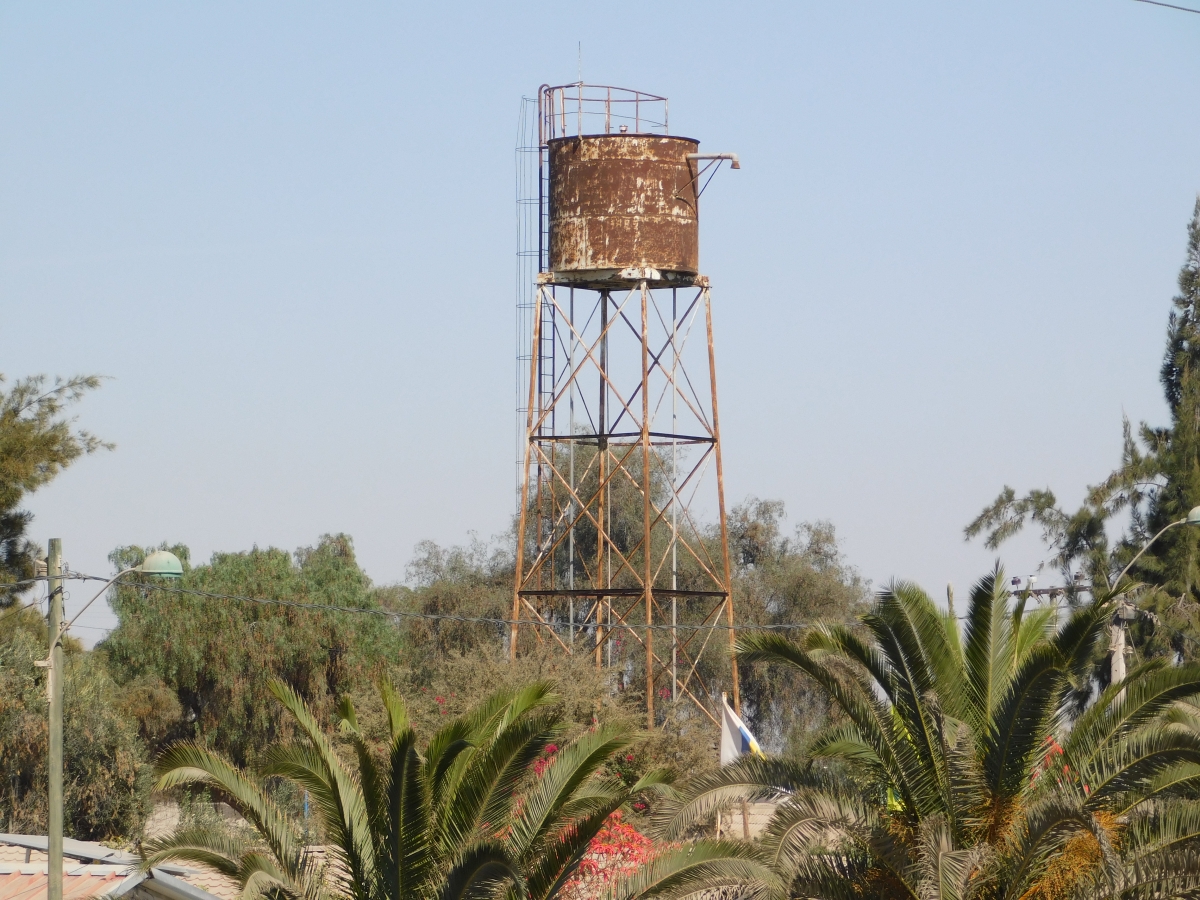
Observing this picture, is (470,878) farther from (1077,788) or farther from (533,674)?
(533,674)

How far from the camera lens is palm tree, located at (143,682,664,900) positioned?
14.7 m

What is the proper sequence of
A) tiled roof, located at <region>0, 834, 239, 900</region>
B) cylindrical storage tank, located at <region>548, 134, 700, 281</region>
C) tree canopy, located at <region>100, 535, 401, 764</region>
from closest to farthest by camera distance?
tiled roof, located at <region>0, 834, 239, 900</region> → cylindrical storage tank, located at <region>548, 134, 700, 281</region> → tree canopy, located at <region>100, 535, 401, 764</region>

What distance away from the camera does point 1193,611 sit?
112ft

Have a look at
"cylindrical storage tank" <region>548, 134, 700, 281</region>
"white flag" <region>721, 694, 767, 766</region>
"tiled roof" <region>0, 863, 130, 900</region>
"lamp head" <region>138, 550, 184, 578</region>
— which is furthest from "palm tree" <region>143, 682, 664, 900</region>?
"cylindrical storage tank" <region>548, 134, 700, 281</region>

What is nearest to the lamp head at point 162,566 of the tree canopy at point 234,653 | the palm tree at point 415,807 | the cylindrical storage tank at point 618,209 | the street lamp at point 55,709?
the street lamp at point 55,709

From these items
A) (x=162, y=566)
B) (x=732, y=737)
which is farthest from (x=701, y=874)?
(x=732, y=737)

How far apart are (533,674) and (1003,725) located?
50.5 feet

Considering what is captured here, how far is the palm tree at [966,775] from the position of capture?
1498cm

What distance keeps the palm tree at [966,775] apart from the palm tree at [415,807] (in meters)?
0.87

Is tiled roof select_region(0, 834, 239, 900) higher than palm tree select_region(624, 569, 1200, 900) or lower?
A: lower

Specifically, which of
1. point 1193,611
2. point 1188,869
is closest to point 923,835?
point 1188,869

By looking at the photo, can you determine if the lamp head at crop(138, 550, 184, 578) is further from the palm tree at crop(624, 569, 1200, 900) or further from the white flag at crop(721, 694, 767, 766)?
the white flag at crop(721, 694, 767, 766)

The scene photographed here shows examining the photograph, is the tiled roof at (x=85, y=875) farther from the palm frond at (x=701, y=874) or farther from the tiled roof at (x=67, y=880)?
the palm frond at (x=701, y=874)

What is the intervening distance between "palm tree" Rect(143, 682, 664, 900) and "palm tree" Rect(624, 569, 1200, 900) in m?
0.87
